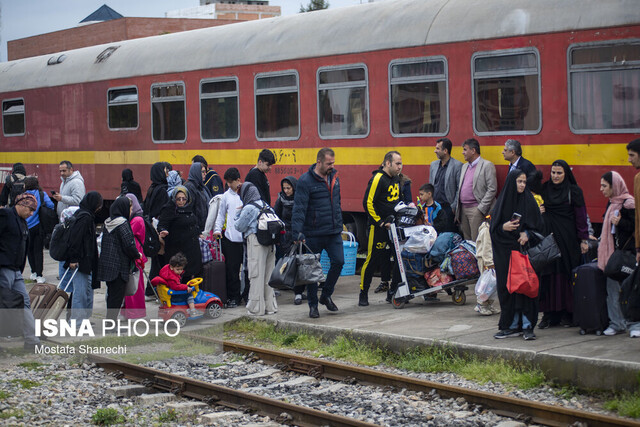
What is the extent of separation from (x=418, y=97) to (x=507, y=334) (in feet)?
16.9

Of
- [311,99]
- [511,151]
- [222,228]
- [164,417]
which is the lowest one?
[164,417]

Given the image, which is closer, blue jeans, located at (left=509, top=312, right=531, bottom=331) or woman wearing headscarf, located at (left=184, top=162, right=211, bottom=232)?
blue jeans, located at (left=509, top=312, right=531, bottom=331)

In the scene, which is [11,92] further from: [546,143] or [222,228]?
[546,143]

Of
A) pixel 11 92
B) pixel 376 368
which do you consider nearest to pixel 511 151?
pixel 376 368

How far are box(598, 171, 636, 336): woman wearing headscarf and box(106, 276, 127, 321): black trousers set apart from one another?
5.22 m

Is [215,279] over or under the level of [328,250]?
under

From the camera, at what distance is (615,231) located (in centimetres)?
840

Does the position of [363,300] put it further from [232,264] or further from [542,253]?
[542,253]

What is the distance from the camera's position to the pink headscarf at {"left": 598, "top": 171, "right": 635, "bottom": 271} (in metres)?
8.38

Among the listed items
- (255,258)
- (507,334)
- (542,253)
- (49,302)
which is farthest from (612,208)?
(49,302)

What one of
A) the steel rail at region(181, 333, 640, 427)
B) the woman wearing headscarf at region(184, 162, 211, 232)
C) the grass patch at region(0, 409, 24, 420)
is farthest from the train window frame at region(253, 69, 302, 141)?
the grass patch at region(0, 409, 24, 420)

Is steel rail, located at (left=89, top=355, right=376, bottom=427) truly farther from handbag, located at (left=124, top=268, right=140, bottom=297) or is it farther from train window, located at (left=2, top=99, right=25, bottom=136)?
train window, located at (left=2, top=99, right=25, bottom=136)

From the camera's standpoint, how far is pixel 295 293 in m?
11.8

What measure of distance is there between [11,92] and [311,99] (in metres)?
10.8
